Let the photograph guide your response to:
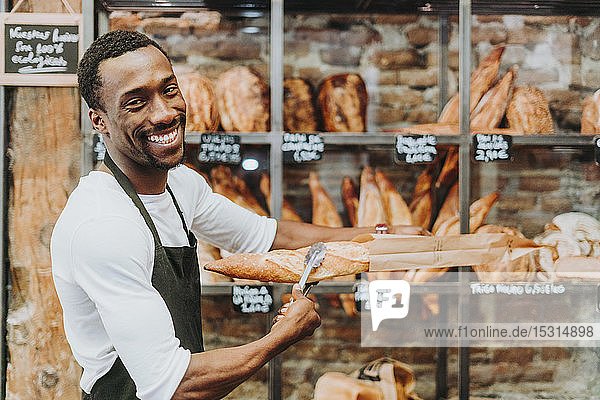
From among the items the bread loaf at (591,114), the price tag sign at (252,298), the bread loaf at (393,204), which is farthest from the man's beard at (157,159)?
the bread loaf at (591,114)

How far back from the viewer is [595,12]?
2.41m

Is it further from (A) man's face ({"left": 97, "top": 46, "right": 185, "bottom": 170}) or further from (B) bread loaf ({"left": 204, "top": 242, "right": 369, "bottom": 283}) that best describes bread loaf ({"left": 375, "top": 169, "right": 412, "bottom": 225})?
(A) man's face ({"left": 97, "top": 46, "right": 185, "bottom": 170})

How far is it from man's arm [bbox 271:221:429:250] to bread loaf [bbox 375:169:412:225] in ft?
0.96

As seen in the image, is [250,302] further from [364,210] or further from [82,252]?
[82,252]

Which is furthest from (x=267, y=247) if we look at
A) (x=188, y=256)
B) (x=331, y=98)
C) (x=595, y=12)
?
(x=595, y=12)

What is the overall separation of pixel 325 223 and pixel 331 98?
460 millimetres

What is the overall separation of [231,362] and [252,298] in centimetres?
55

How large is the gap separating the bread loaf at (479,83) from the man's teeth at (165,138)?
1134 millimetres

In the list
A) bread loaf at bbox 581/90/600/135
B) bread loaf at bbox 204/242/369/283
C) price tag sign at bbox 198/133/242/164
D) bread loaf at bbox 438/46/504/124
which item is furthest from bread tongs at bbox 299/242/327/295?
bread loaf at bbox 581/90/600/135

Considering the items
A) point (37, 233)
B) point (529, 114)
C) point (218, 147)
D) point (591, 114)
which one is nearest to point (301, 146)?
point (218, 147)

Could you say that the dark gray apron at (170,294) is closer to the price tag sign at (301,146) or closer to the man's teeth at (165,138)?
the man's teeth at (165,138)

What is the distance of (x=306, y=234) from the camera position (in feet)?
6.38

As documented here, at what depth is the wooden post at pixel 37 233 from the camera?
6.84 feet

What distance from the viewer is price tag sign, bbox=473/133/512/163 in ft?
6.57
